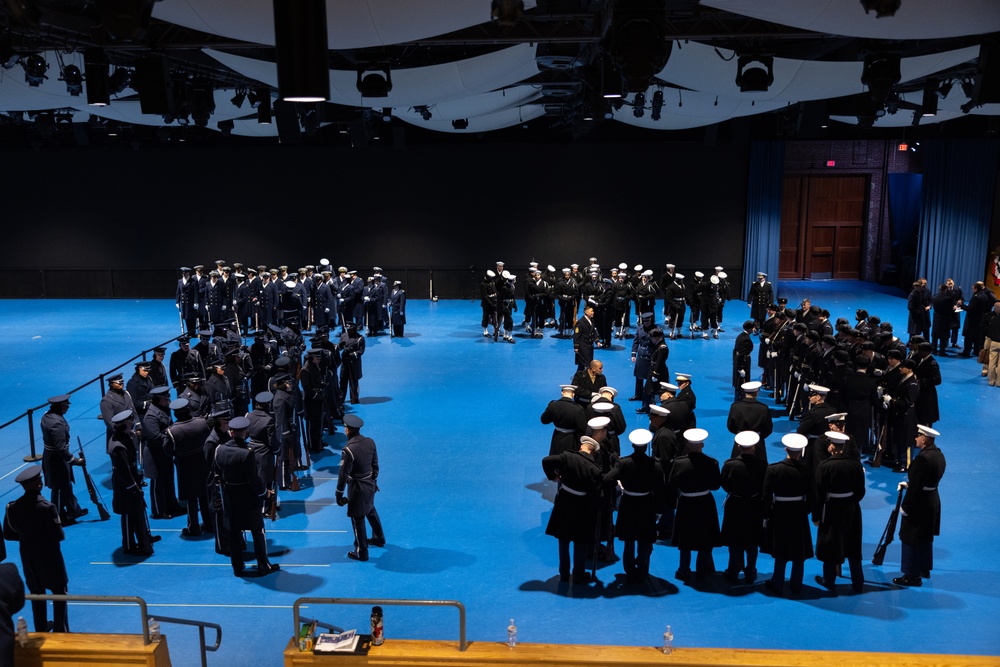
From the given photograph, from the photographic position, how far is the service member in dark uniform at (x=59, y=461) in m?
8.86

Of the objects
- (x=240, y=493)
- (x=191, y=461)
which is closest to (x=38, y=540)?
(x=240, y=493)

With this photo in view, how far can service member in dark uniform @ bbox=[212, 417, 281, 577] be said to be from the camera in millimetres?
7793

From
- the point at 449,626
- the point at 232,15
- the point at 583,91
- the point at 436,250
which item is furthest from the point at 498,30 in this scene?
the point at 436,250

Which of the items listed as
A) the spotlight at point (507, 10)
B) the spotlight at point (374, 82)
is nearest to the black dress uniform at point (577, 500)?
the spotlight at point (507, 10)

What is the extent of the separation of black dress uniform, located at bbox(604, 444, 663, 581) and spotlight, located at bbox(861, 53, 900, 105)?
21.5ft

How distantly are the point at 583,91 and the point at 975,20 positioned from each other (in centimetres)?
923

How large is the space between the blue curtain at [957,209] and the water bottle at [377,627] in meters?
24.4

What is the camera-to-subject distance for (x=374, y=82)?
12344mm

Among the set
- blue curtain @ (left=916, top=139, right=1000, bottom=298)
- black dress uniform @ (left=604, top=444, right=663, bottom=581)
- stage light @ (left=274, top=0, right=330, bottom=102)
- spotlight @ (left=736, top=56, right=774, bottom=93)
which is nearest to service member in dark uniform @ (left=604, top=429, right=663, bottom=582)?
black dress uniform @ (left=604, top=444, right=663, bottom=581)

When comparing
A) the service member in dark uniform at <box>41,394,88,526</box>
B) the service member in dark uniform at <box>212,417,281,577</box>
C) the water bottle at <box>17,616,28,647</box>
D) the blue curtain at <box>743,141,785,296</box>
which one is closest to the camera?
the water bottle at <box>17,616,28,647</box>

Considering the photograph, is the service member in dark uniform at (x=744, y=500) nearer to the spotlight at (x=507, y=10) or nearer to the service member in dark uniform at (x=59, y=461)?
the spotlight at (x=507, y=10)

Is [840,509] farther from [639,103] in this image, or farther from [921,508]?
[639,103]

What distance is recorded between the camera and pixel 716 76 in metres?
16.6

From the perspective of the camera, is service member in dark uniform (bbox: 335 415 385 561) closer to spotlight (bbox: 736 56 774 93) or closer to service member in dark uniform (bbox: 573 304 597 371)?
service member in dark uniform (bbox: 573 304 597 371)
